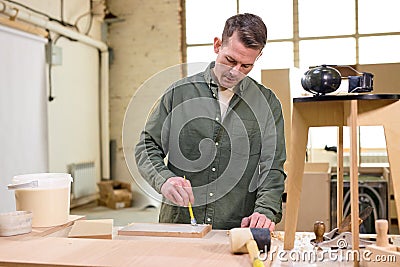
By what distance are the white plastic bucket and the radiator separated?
15.2 feet

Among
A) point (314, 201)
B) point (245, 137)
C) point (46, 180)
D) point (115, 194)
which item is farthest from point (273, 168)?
point (115, 194)

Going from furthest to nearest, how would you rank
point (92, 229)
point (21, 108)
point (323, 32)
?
point (323, 32) < point (21, 108) < point (92, 229)

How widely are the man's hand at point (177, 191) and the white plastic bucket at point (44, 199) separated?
0.35 meters

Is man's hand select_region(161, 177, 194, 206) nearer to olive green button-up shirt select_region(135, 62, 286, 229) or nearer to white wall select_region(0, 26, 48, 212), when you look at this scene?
olive green button-up shirt select_region(135, 62, 286, 229)

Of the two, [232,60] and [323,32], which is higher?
[323,32]

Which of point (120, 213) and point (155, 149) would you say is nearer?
point (155, 149)

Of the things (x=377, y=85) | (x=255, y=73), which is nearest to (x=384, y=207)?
(x=377, y=85)

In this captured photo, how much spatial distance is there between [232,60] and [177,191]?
0.53 meters

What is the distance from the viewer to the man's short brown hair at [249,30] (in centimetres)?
180

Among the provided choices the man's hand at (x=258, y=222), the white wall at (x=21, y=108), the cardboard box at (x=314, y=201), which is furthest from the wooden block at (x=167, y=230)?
the white wall at (x=21, y=108)

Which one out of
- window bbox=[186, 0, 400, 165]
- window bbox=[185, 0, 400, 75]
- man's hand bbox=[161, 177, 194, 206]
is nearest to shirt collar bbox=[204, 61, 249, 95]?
man's hand bbox=[161, 177, 194, 206]

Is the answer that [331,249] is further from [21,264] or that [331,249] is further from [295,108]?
[21,264]

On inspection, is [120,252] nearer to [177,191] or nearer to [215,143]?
[177,191]

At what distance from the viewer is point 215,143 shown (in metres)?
2.06
